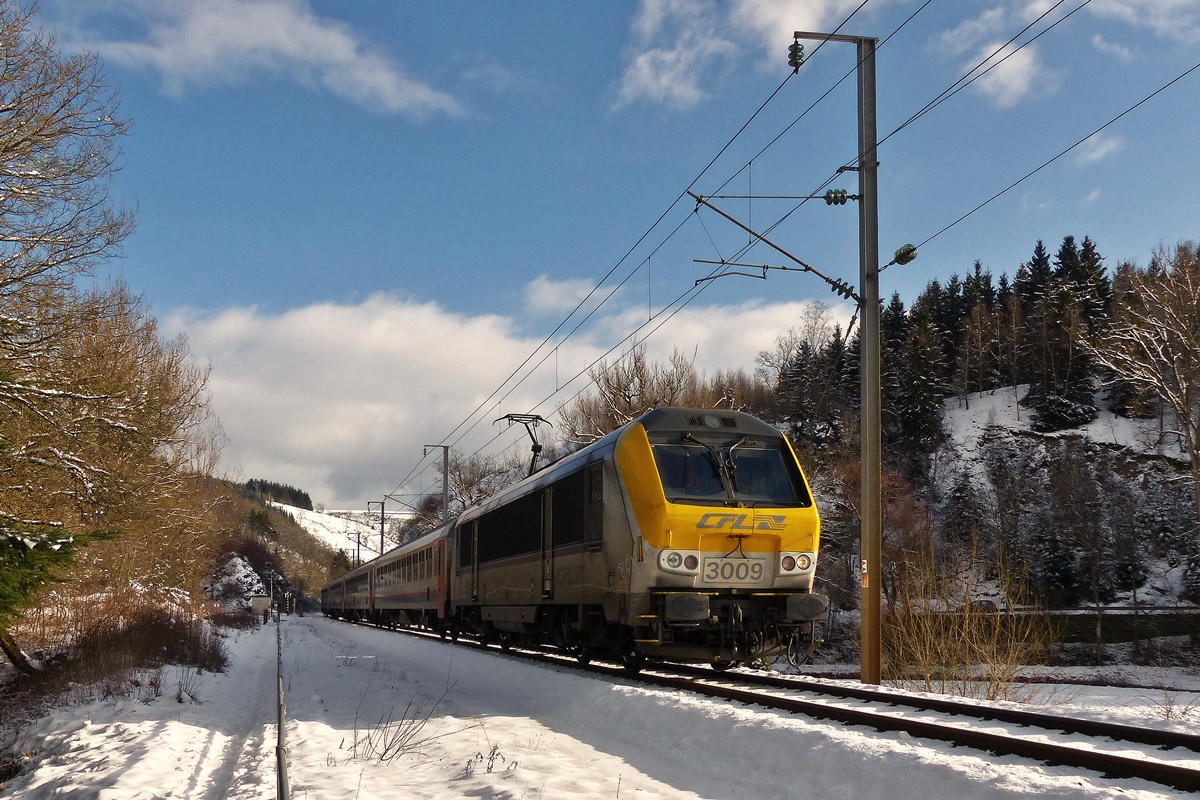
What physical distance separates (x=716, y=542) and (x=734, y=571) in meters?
0.45

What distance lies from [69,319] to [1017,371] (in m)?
89.7

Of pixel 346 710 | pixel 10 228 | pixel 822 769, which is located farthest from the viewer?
pixel 10 228

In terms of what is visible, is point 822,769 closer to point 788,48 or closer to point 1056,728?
point 1056,728

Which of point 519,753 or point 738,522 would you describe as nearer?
point 519,753

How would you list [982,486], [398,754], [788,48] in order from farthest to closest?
[982,486] → [788,48] → [398,754]

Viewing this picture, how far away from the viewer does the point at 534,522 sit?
51.0ft

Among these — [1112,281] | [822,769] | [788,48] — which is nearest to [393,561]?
[788,48]

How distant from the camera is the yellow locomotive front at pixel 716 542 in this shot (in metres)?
11.2

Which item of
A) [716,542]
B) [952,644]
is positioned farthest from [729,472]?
[952,644]

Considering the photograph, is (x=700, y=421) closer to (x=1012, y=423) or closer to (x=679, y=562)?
(x=679, y=562)

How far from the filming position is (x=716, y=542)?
449 inches

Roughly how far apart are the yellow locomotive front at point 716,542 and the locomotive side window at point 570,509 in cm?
145

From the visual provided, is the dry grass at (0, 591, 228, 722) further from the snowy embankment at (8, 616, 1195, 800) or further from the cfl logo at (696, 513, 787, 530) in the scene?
the cfl logo at (696, 513, 787, 530)

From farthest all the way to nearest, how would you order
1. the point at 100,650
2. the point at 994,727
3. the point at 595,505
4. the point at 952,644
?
the point at 100,650
the point at 952,644
the point at 595,505
the point at 994,727
